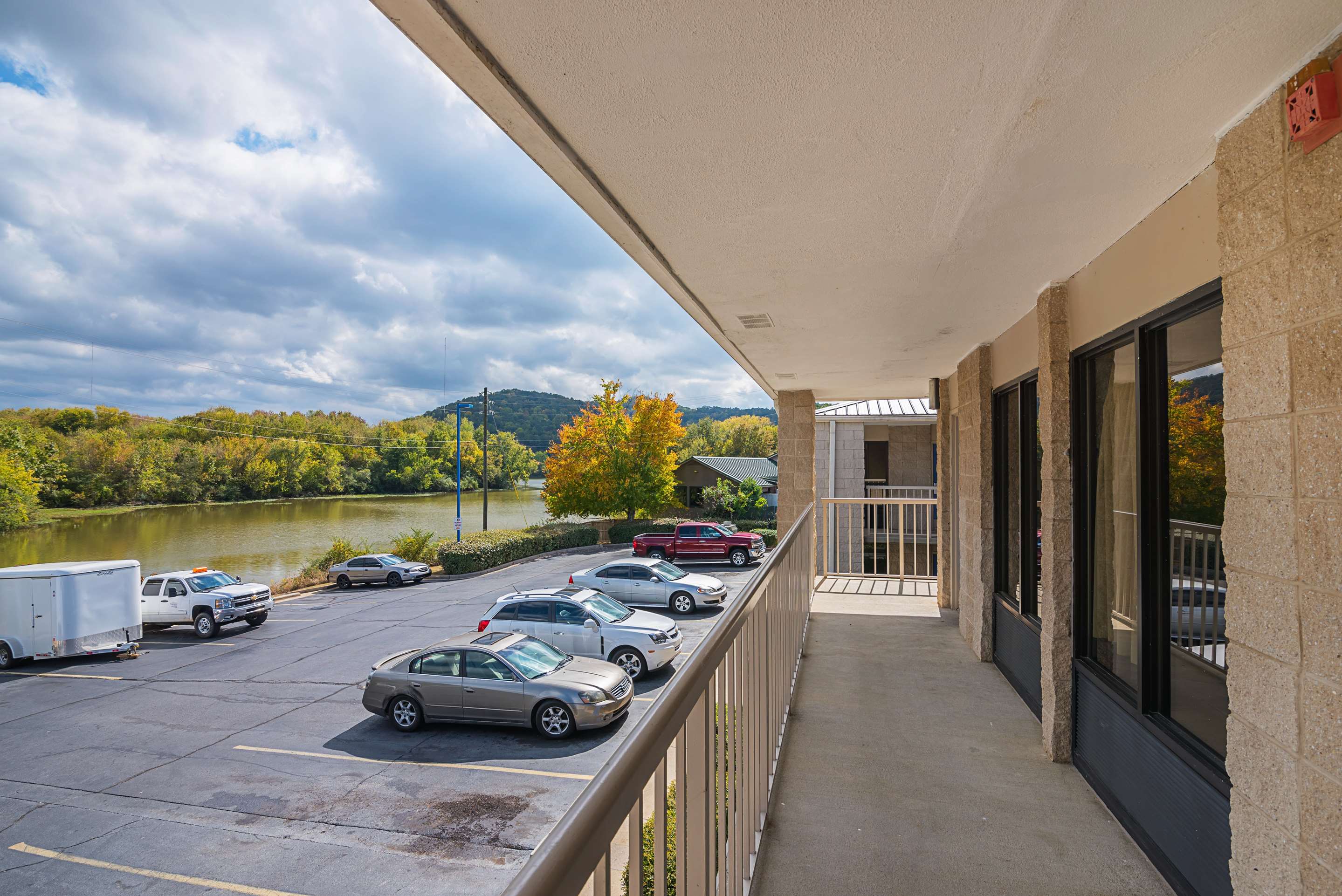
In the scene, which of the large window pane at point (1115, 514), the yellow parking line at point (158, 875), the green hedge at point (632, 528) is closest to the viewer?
the large window pane at point (1115, 514)

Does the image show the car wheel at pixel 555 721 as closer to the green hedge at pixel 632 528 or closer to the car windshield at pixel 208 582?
the car windshield at pixel 208 582

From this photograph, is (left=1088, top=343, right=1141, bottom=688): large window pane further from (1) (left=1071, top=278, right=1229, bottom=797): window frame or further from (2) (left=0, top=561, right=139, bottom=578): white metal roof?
(2) (left=0, top=561, right=139, bottom=578): white metal roof

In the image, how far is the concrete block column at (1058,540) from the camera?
296cm

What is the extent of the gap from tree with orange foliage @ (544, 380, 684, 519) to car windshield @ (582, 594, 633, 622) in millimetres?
16254

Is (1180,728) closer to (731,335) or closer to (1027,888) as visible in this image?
(1027,888)

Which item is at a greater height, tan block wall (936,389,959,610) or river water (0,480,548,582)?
tan block wall (936,389,959,610)

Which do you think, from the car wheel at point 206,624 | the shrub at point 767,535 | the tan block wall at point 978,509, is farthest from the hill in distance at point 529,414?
the tan block wall at point 978,509

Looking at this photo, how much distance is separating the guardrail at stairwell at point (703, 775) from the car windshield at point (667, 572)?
1056 cm

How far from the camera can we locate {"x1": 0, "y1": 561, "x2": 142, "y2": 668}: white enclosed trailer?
40.1 feet

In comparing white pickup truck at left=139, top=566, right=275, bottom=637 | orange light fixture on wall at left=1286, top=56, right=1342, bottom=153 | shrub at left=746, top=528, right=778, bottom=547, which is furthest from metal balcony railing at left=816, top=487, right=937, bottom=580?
white pickup truck at left=139, top=566, right=275, bottom=637

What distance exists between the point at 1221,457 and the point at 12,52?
14786 centimetres

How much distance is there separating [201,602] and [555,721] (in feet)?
37.7

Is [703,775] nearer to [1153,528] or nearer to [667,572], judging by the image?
[1153,528]

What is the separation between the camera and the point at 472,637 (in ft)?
27.6
